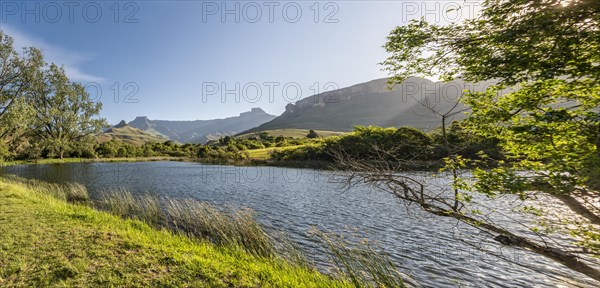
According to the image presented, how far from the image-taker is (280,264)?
29.6ft

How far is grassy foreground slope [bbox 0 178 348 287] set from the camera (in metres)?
6.77

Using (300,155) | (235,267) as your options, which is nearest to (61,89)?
(300,155)

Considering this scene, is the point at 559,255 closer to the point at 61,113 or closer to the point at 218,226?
the point at 218,226

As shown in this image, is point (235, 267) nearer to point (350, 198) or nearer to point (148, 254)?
point (148, 254)

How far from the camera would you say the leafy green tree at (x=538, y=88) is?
14.7ft

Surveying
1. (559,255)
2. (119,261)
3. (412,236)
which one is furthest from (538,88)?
(119,261)

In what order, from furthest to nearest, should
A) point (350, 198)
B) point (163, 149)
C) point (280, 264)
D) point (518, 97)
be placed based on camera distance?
point (163, 149), point (350, 198), point (280, 264), point (518, 97)

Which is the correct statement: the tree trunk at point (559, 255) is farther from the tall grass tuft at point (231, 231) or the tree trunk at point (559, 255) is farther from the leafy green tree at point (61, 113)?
the leafy green tree at point (61, 113)

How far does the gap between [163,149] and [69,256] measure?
110m

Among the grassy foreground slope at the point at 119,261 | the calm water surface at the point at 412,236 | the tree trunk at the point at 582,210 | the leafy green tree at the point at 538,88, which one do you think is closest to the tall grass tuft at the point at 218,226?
the grassy foreground slope at the point at 119,261

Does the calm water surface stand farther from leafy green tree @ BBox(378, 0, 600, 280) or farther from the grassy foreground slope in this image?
the grassy foreground slope

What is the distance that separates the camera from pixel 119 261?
7.73m

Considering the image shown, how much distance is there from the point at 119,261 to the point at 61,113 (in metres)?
72.7

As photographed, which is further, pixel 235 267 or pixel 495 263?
pixel 495 263
